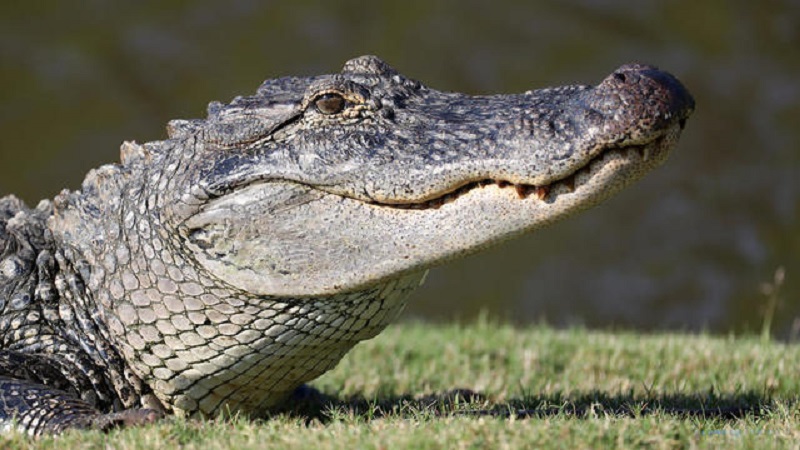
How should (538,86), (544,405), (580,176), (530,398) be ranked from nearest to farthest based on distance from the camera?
(580,176), (544,405), (530,398), (538,86)

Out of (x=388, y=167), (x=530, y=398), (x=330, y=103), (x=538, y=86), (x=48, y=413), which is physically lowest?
(x=530, y=398)

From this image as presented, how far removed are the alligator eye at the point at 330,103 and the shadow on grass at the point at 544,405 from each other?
908mm

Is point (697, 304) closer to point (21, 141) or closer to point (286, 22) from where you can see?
point (286, 22)

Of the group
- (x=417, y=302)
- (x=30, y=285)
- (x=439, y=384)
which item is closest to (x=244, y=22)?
(x=417, y=302)

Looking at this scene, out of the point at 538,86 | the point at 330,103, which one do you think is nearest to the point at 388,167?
the point at 330,103

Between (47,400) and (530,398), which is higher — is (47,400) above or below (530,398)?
above

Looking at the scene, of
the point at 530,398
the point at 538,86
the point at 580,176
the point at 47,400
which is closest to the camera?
the point at 580,176

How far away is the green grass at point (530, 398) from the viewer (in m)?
3.16

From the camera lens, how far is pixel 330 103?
3758 millimetres

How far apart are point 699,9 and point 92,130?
5.50m

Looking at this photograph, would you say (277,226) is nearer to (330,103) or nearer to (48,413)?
(330,103)

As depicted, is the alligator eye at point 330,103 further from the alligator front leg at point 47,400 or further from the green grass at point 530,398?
the alligator front leg at point 47,400

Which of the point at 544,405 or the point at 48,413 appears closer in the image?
the point at 48,413

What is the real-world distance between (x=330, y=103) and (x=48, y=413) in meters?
1.22
